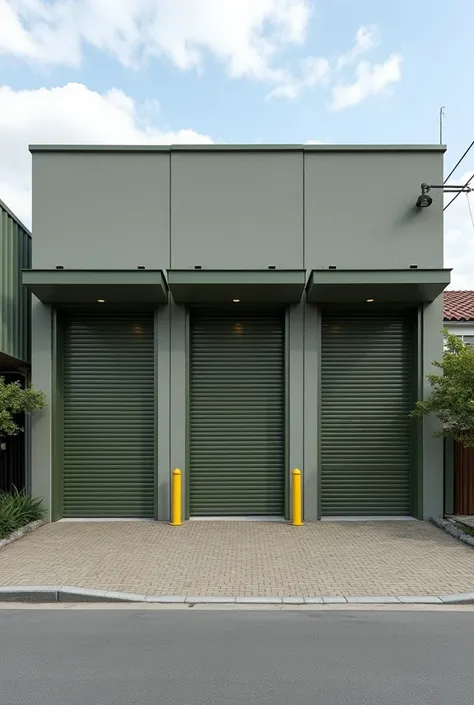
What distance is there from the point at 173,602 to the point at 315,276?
6.11 metres

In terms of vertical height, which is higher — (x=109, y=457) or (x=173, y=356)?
(x=173, y=356)

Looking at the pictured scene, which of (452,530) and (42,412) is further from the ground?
(42,412)

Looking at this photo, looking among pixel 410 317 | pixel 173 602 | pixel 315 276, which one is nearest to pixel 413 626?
pixel 173 602

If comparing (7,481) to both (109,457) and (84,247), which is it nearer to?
(109,457)

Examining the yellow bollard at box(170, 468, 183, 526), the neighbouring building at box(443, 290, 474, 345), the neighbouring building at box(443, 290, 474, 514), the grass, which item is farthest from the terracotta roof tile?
the yellow bollard at box(170, 468, 183, 526)

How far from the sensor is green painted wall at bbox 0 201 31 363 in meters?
9.93

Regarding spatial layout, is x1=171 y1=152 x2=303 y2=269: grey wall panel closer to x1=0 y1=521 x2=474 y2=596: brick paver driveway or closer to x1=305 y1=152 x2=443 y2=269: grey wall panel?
x1=305 y1=152 x2=443 y2=269: grey wall panel

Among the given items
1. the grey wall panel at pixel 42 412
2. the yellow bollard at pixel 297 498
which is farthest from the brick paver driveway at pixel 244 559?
the grey wall panel at pixel 42 412

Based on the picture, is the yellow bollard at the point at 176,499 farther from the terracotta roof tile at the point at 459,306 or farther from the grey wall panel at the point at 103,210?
the terracotta roof tile at the point at 459,306

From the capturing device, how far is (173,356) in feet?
34.1

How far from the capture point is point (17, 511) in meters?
9.41

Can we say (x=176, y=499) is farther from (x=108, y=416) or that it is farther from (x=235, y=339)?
(x=235, y=339)

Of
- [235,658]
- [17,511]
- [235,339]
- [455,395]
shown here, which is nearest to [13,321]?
[17,511]

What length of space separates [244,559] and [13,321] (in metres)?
6.57
